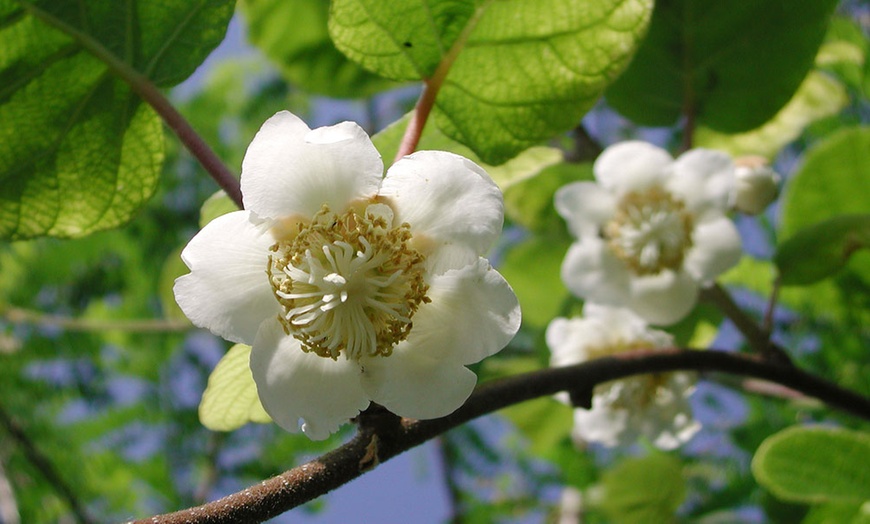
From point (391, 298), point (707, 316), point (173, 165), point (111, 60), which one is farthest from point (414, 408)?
point (173, 165)

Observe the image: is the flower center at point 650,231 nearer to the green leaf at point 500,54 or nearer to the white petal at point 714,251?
the white petal at point 714,251

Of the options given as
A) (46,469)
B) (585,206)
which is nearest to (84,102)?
(585,206)

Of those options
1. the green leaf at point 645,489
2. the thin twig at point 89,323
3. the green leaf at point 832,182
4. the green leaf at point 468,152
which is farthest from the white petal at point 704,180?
the thin twig at point 89,323

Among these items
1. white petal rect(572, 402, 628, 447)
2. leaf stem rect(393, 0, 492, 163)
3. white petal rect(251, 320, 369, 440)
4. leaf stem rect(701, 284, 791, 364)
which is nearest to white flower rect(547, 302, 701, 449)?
white petal rect(572, 402, 628, 447)

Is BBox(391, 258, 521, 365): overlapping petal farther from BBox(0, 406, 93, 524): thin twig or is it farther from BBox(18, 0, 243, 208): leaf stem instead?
BBox(0, 406, 93, 524): thin twig

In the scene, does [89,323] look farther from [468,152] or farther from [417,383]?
[417,383]

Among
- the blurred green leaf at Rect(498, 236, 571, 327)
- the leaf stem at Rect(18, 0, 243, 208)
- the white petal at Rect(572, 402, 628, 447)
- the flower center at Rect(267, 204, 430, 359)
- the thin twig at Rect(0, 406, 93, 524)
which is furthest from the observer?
the thin twig at Rect(0, 406, 93, 524)
